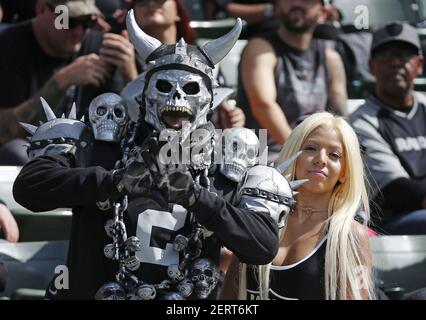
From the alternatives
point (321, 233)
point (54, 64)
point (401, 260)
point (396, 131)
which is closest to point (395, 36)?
point (396, 131)

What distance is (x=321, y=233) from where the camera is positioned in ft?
13.1

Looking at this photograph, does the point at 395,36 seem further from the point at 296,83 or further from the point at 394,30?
the point at 296,83

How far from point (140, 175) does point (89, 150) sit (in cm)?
51

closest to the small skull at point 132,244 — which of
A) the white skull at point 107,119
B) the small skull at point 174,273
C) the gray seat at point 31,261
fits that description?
the small skull at point 174,273

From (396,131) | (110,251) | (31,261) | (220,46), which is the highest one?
(396,131)

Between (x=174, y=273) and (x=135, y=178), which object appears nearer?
(x=135, y=178)

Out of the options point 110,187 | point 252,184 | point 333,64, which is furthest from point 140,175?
point 333,64

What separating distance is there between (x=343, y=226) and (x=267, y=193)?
551 millimetres

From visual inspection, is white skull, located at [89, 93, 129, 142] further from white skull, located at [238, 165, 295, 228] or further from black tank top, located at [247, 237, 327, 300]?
black tank top, located at [247, 237, 327, 300]

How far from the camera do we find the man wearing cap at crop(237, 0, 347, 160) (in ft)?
18.5
